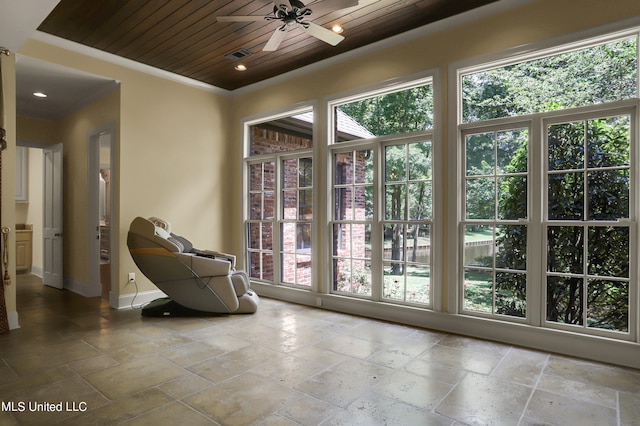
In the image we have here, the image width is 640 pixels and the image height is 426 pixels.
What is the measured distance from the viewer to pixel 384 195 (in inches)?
174

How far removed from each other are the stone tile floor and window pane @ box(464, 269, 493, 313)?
35cm

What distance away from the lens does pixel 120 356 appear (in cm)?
316

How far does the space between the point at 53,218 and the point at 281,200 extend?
3861mm

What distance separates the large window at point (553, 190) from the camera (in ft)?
10.1

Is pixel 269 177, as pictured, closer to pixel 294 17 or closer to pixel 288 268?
pixel 288 268

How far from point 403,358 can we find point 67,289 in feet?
18.2

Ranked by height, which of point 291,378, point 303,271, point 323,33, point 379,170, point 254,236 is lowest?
point 291,378

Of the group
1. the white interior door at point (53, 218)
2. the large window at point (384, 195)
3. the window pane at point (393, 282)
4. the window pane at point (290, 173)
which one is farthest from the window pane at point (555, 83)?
the white interior door at point (53, 218)

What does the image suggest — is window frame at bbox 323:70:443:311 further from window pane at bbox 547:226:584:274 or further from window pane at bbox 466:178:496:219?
window pane at bbox 547:226:584:274

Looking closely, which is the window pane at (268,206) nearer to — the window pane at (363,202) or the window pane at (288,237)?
the window pane at (288,237)

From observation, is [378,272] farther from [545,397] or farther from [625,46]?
[625,46]

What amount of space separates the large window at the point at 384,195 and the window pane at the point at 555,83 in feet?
1.69

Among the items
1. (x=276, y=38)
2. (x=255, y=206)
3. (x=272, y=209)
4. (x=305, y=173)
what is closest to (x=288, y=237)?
(x=272, y=209)

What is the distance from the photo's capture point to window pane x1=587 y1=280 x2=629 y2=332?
3061 millimetres
